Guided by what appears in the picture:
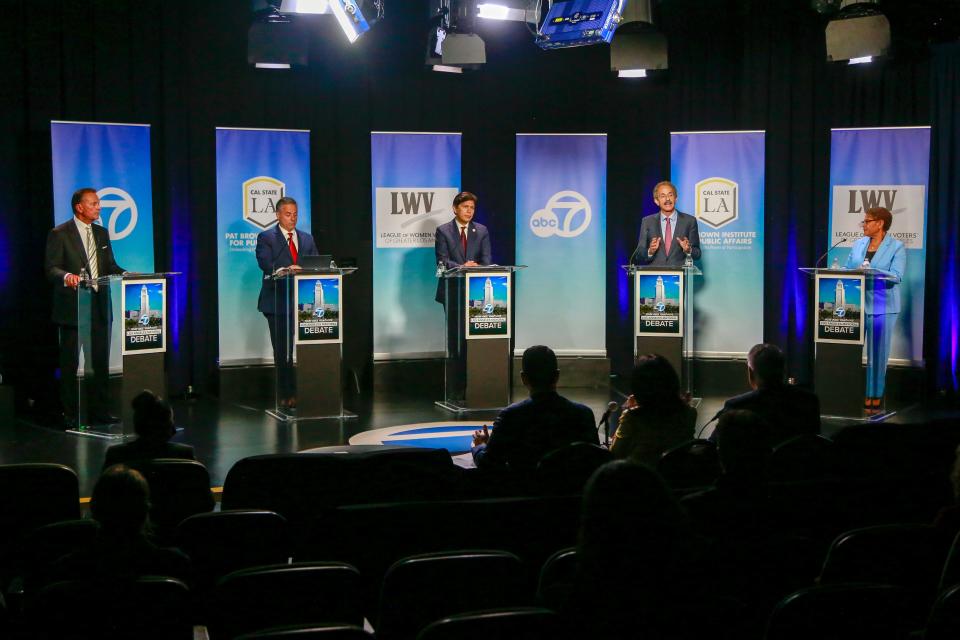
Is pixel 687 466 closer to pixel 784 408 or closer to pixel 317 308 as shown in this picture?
pixel 784 408

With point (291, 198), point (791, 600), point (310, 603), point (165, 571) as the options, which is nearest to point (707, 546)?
point (791, 600)

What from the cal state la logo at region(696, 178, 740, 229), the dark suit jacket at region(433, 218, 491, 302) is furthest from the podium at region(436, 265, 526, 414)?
the cal state la logo at region(696, 178, 740, 229)

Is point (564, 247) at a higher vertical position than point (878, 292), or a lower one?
higher

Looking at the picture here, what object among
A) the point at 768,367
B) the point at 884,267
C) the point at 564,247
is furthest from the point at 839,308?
the point at 768,367

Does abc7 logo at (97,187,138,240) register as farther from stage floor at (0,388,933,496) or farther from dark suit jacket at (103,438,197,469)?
dark suit jacket at (103,438,197,469)

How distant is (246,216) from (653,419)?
6.19m

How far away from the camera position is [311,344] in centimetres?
868

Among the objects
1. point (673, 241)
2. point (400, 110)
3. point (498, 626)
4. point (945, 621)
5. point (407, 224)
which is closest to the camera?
point (498, 626)

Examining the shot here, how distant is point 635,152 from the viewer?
1123cm

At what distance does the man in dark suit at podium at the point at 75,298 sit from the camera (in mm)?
8188

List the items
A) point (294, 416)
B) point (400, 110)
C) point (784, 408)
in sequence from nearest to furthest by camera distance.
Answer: point (784, 408), point (294, 416), point (400, 110)

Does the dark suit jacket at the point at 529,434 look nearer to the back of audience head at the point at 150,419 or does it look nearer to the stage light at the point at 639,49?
the back of audience head at the point at 150,419

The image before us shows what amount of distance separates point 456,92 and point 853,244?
4268 millimetres

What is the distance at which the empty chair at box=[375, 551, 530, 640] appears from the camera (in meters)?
2.87
